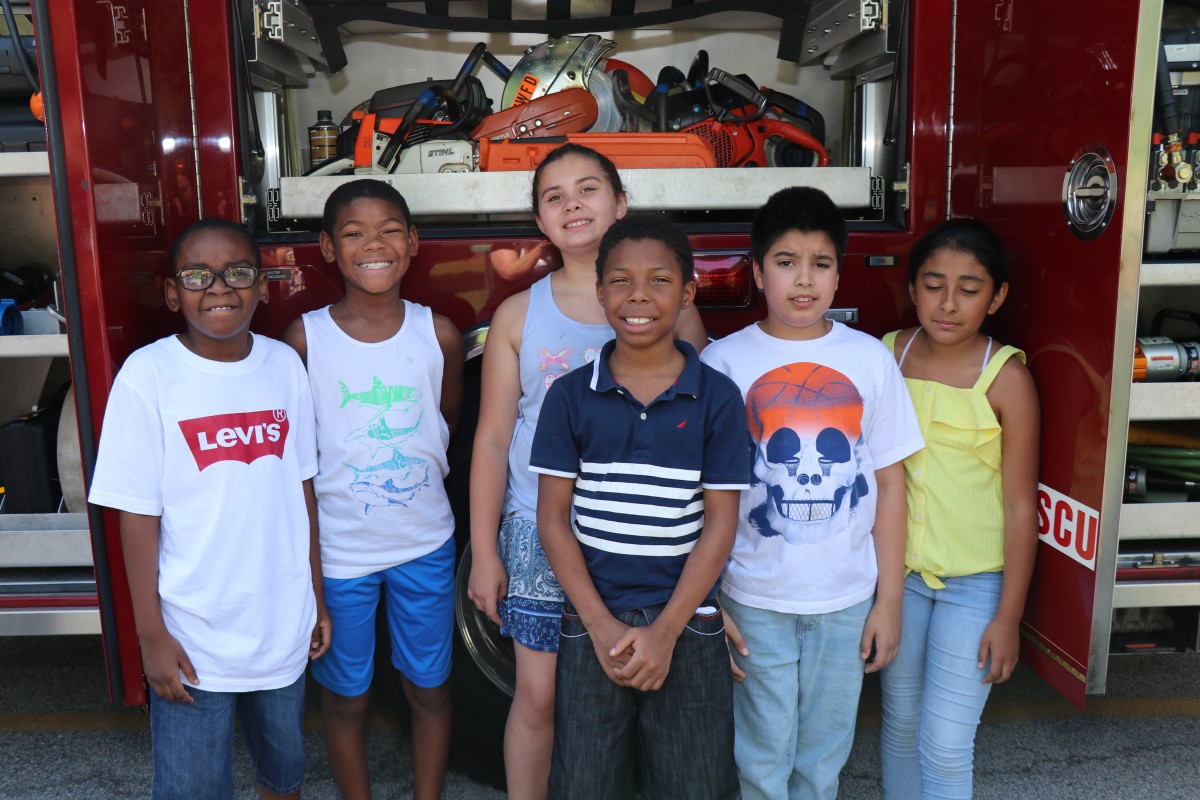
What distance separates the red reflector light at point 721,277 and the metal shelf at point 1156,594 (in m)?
1.03

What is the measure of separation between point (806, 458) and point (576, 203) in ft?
2.19

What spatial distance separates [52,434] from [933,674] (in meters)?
2.05

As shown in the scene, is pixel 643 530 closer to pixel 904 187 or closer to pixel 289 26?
pixel 904 187

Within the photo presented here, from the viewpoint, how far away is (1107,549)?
5.58 feet

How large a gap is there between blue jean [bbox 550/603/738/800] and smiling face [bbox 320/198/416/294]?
2.65ft

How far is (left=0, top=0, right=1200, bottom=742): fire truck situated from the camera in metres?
1.72

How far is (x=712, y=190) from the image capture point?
2139 millimetres

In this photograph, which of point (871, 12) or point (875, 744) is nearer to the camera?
point (871, 12)

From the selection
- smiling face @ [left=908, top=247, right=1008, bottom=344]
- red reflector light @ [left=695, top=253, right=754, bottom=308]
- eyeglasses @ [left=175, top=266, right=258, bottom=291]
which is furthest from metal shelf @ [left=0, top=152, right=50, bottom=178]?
smiling face @ [left=908, top=247, right=1008, bottom=344]

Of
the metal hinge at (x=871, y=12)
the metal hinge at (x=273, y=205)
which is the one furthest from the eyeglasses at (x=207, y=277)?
the metal hinge at (x=871, y=12)

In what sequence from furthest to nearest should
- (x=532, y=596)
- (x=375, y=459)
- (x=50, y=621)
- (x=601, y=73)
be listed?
(x=601, y=73) → (x=50, y=621) → (x=375, y=459) → (x=532, y=596)

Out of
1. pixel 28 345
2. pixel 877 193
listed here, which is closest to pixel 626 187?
pixel 877 193

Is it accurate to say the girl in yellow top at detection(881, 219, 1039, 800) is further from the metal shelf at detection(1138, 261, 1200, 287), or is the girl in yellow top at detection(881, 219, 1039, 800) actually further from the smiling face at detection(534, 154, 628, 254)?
the smiling face at detection(534, 154, 628, 254)

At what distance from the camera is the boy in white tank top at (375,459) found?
1.88m
